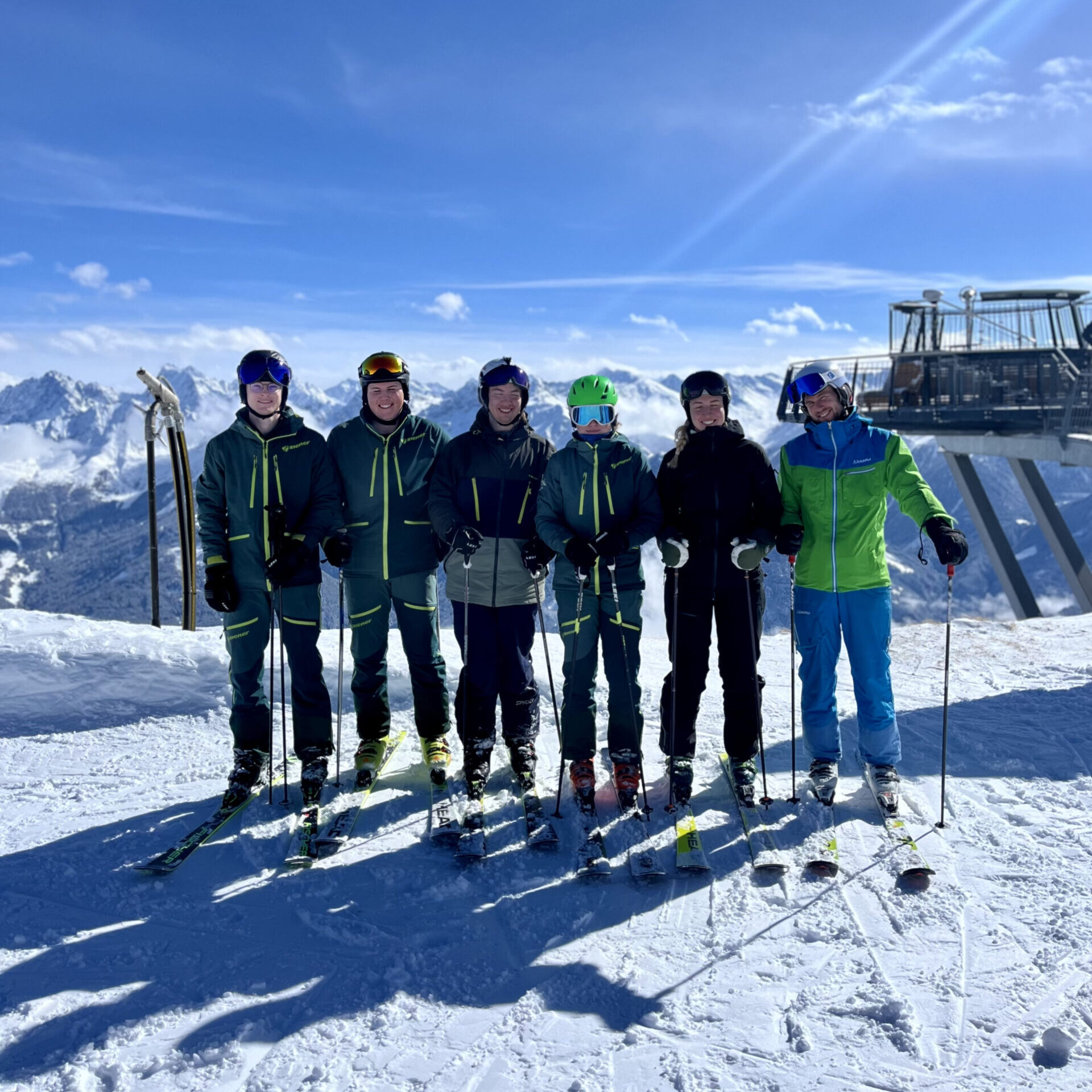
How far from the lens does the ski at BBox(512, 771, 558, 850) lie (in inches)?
155

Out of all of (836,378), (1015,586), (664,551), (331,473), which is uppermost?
(836,378)

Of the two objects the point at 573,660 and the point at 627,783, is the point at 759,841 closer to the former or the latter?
the point at 627,783

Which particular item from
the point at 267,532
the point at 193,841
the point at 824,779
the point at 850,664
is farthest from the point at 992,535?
the point at 193,841

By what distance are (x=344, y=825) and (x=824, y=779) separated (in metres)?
2.43

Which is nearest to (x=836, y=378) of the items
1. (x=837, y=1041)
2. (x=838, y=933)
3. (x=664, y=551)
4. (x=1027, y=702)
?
(x=664, y=551)

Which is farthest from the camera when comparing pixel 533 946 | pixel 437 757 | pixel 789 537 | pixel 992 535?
pixel 992 535

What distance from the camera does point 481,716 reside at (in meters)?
4.52

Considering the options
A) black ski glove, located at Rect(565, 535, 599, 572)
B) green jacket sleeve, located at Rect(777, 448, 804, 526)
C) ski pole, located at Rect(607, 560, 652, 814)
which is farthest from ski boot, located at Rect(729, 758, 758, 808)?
black ski glove, located at Rect(565, 535, 599, 572)

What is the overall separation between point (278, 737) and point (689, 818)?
105 inches

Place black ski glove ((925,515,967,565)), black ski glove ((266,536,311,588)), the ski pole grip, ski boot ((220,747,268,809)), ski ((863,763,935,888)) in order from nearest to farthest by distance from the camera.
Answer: ski ((863,763,935,888)) → black ski glove ((925,515,967,565)) → black ski glove ((266,536,311,588)) → ski boot ((220,747,268,809)) → the ski pole grip

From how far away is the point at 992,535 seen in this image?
59.9ft

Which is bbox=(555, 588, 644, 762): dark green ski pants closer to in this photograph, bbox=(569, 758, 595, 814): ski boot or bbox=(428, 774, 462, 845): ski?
bbox=(569, 758, 595, 814): ski boot

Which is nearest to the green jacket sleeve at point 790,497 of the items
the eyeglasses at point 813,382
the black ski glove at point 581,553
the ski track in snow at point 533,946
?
the eyeglasses at point 813,382

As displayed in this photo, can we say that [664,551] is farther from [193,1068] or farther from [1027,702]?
[1027,702]
